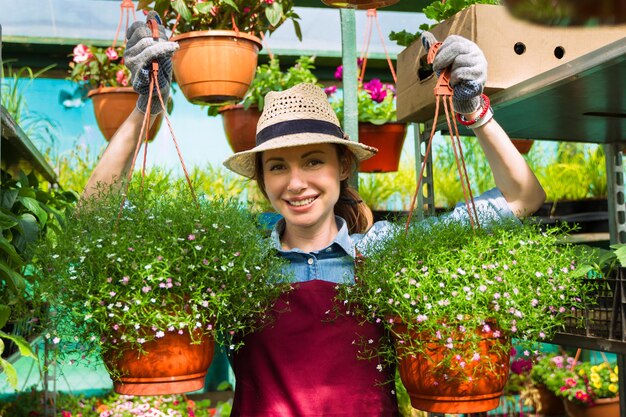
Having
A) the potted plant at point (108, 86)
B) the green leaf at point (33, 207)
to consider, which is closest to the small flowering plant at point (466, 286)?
the green leaf at point (33, 207)

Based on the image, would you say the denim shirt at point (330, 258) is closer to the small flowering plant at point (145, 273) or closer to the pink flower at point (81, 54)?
the small flowering plant at point (145, 273)

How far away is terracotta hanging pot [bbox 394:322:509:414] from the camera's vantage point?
48.7 inches

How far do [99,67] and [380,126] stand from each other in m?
1.40

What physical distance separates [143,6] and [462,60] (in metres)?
1.88

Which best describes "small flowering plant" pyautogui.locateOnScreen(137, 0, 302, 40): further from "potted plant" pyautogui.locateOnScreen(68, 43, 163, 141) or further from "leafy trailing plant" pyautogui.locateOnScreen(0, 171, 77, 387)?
"leafy trailing plant" pyautogui.locateOnScreen(0, 171, 77, 387)

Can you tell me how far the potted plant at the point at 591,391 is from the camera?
3816mm

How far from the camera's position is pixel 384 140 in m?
3.18

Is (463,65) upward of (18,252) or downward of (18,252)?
upward

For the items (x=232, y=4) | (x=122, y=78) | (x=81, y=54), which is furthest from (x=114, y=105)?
(x=232, y=4)

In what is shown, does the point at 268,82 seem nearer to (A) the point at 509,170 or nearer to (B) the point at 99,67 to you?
(B) the point at 99,67

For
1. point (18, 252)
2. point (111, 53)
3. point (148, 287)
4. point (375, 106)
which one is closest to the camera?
point (148, 287)

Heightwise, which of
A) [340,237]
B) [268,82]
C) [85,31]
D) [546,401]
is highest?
[85,31]

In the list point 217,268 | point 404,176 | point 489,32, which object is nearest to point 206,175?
point 404,176

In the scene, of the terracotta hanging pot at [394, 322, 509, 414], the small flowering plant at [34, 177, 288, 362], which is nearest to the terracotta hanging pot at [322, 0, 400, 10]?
the small flowering plant at [34, 177, 288, 362]
